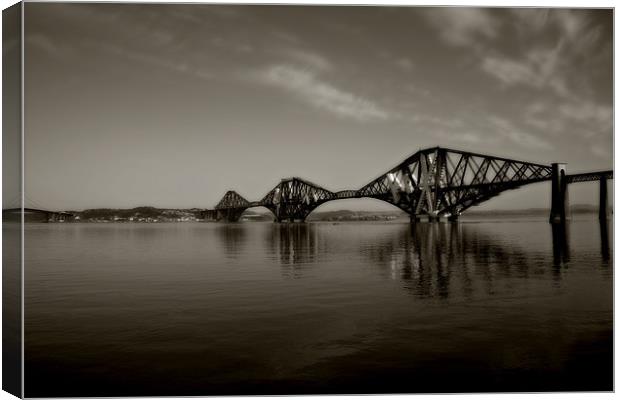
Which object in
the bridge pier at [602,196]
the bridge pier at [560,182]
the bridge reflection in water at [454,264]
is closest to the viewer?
the bridge pier at [602,196]

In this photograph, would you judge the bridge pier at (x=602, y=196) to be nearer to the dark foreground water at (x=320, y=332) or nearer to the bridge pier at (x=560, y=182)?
the bridge pier at (x=560, y=182)

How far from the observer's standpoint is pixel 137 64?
31.0 ft

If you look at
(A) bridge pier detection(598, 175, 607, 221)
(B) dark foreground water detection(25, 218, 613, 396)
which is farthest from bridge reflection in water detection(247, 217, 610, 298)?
(A) bridge pier detection(598, 175, 607, 221)

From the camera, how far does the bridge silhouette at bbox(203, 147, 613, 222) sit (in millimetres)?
14317

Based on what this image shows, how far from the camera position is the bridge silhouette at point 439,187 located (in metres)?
14.3

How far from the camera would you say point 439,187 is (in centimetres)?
3772

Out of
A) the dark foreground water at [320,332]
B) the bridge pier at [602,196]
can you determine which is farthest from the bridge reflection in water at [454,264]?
the bridge pier at [602,196]

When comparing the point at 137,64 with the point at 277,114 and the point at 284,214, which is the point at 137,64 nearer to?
the point at 277,114

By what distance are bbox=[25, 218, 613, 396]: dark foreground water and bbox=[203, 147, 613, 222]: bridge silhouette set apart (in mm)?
2399

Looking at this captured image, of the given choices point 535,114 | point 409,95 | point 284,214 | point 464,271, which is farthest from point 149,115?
point 284,214

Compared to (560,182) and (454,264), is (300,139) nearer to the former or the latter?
(560,182)

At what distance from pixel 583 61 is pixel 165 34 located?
21.4 ft

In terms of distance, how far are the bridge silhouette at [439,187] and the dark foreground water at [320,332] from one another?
2.40 m

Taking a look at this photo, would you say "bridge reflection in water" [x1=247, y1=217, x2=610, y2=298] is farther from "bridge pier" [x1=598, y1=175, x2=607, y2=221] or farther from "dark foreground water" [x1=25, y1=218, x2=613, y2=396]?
"bridge pier" [x1=598, y1=175, x2=607, y2=221]
